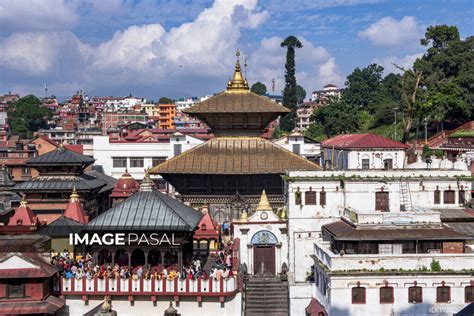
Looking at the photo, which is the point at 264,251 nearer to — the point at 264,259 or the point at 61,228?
the point at 264,259

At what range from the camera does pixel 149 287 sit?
40531 mm

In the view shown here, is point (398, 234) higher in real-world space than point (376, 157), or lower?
lower

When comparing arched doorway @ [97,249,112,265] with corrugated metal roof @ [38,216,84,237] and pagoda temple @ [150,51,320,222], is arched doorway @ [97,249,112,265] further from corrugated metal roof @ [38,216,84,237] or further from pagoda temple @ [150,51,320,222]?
pagoda temple @ [150,51,320,222]

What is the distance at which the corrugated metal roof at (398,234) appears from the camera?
39094mm

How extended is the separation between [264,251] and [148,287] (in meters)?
9.34

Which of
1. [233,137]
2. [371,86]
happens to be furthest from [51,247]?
[371,86]

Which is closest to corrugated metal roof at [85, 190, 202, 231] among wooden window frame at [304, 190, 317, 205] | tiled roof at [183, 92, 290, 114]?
wooden window frame at [304, 190, 317, 205]

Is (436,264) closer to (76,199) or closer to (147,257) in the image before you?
(147,257)

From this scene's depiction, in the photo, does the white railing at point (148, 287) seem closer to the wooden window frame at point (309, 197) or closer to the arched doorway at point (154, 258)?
the arched doorway at point (154, 258)

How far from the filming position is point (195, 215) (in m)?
46.8

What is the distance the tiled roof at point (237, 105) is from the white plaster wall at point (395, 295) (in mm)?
22932

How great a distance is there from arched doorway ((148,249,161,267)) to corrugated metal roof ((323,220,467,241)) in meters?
9.71

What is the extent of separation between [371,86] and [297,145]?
54556 mm

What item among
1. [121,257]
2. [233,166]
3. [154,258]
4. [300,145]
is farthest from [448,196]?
[300,145]
